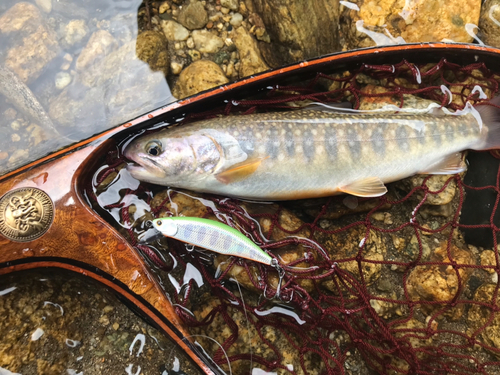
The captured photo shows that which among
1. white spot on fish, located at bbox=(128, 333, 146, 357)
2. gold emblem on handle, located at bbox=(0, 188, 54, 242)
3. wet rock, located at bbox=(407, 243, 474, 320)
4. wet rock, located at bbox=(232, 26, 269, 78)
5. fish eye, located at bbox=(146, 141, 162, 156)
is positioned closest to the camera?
gold emblem on handle, located at bbox=(0, 188, 54, 242)

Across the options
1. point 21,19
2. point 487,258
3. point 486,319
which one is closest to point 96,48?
point 21,19

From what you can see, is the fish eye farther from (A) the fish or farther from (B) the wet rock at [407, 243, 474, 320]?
(B) the wet rock at [407, 243, 474, 320]

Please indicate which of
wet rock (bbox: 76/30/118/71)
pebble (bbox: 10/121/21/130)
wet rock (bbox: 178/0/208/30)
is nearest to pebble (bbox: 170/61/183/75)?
wet rock (bbox: 178/0/208/30)

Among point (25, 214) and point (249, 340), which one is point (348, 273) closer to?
point (249, 340)

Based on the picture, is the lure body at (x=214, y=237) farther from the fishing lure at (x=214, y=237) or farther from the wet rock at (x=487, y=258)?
the wet rock at (x=487, y=258)

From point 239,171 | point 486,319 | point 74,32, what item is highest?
point 74,32

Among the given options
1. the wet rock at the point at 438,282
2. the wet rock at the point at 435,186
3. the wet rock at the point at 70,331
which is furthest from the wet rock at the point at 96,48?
the wet rock at the point at 438,282

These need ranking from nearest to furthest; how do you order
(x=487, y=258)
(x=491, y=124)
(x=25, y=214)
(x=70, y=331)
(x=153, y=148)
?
(x=25, y=214), (x=153, y=148), (x=70, y=331), (x=491, y=124), (x=487, y=258)
